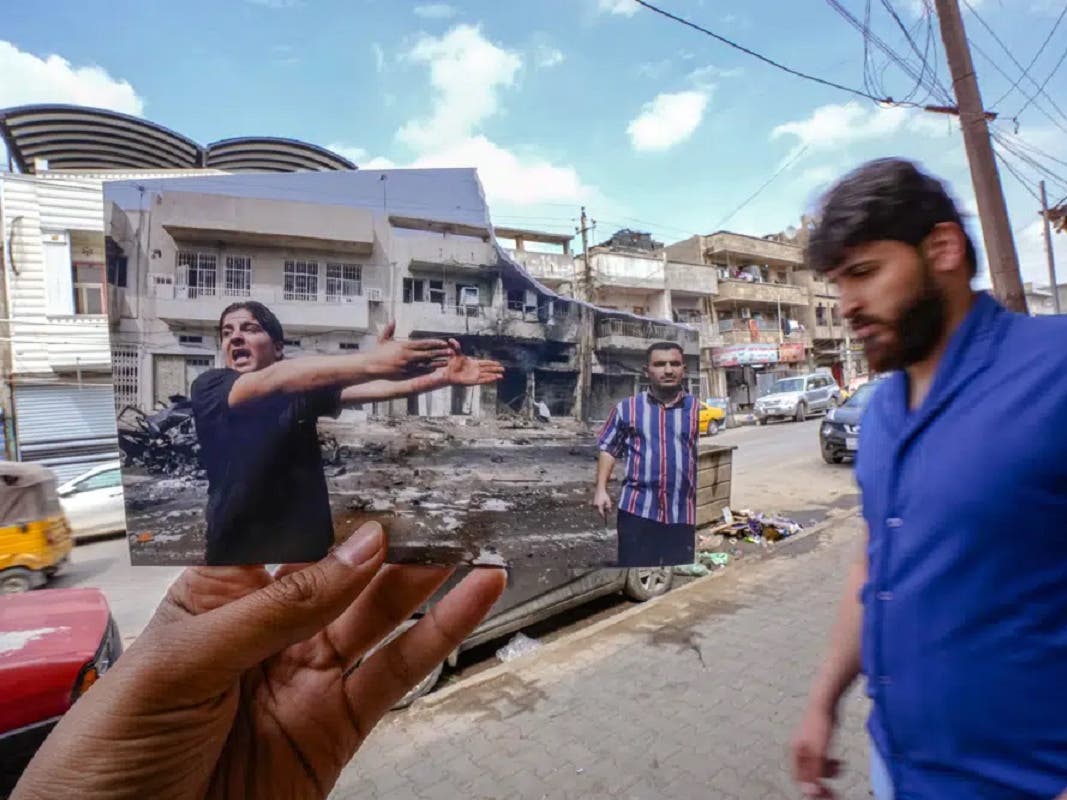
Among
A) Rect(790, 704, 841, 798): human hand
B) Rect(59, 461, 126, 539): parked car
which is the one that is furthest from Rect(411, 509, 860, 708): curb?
Rect(59, 461, 126, 539): parked car

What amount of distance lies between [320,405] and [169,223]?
60cm

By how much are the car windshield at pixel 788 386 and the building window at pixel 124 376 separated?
17.0 metres

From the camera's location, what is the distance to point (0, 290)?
29.4 ft

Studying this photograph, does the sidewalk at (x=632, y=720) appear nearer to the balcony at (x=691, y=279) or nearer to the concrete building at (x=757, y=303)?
the balcony at (x=691, y=279)

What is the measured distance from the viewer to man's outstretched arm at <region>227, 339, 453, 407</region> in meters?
1.29

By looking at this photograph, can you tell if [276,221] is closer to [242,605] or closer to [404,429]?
[404,429]

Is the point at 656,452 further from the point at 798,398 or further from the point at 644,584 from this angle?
the point at 798,398

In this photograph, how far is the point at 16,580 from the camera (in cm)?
549

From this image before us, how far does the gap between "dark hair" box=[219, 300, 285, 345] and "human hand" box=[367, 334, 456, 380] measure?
0.23 meters

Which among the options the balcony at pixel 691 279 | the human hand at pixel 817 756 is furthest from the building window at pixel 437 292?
the balcony at pixel 691 279

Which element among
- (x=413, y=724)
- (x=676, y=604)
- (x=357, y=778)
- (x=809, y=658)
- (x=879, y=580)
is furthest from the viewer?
(x=676, y=604)

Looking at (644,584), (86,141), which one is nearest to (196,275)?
(644,584)

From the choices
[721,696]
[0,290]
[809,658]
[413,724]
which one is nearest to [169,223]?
[413,724]

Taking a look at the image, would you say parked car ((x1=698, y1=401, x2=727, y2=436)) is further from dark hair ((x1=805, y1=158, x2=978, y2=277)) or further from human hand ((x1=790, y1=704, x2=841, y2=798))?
human hand ((x1=790, y1=704, x2=841, y2=798))
